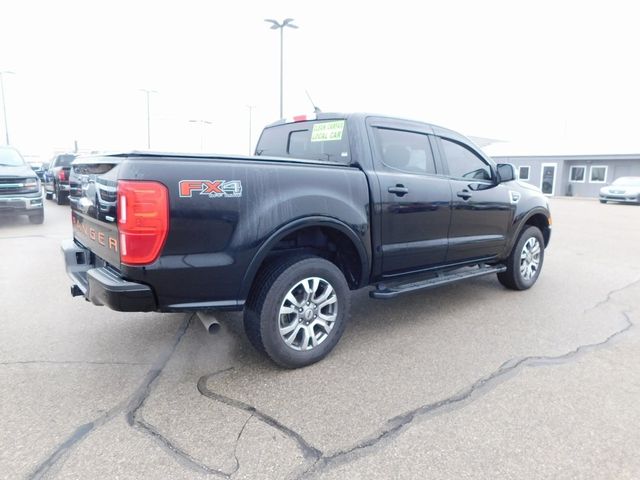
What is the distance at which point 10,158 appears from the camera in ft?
35.3

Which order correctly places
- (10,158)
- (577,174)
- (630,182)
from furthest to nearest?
(577,174) → (630,182) → (10,158)

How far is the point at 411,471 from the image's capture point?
2.29m

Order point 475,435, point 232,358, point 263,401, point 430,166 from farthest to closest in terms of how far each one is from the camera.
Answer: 1. point 430,166
2. point 232,358
3. point 263,401
4. point 475,435

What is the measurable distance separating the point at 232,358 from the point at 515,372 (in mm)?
2110

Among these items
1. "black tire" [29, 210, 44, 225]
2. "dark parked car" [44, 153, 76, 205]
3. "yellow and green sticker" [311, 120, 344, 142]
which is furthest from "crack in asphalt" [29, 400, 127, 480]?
"dark parked car" [44, 153, 76, 205]

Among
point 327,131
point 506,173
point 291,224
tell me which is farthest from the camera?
point 506,173

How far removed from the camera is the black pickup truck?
2.75 meters

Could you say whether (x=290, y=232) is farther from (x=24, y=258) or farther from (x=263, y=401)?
(x=24, y=258)

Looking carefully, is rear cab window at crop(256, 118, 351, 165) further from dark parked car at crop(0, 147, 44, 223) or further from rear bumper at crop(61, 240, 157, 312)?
dark parked car at crop(0, 147, 44, 223)

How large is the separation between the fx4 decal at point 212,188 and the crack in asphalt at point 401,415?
1300mm

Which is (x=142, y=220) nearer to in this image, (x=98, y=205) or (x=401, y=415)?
(x=98, y=205)

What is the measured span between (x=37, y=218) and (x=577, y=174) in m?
29.8

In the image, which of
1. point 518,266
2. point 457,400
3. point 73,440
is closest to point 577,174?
point 518,266

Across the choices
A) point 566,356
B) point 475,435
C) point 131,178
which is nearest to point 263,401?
point 475,435
